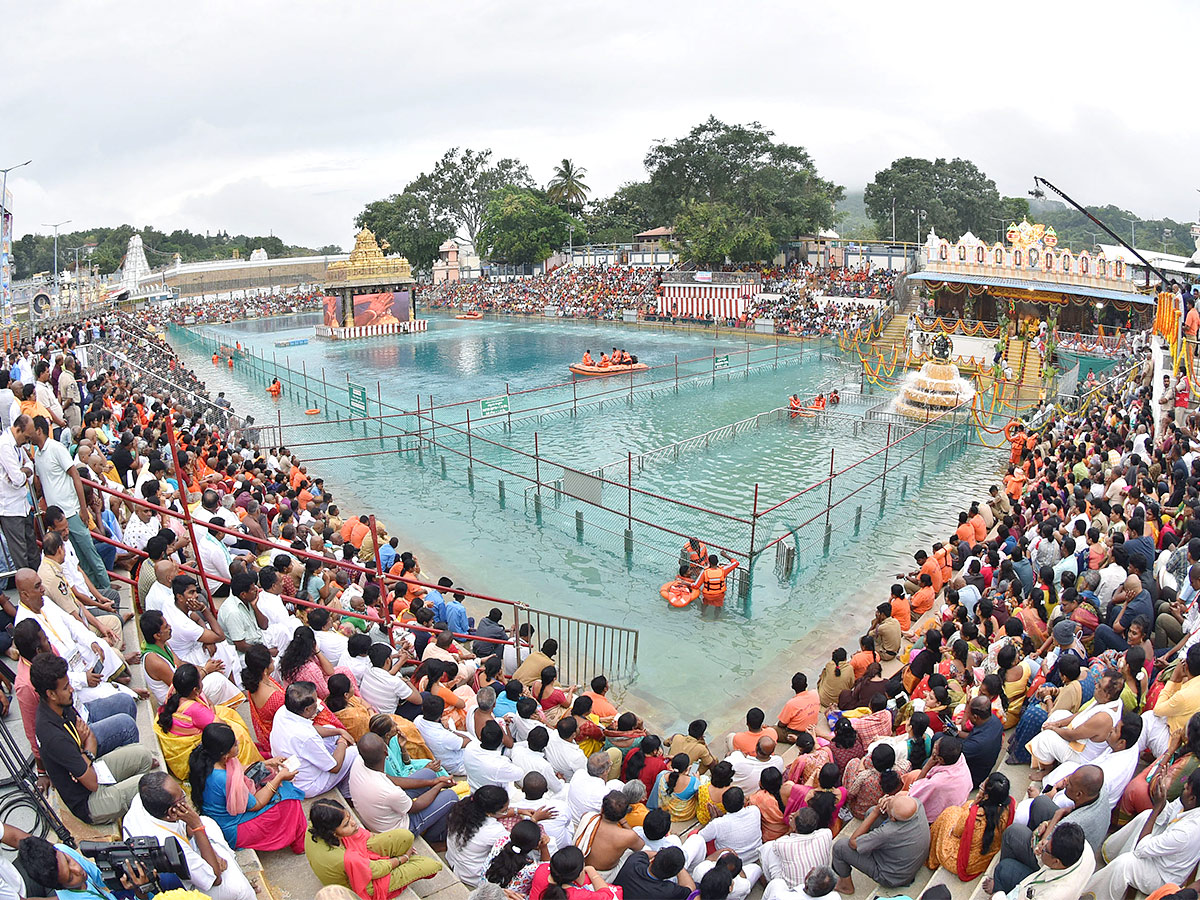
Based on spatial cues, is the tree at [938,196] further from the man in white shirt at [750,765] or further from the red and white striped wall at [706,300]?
the man in white shirt at [750,765]

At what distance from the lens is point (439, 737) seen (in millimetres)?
6832

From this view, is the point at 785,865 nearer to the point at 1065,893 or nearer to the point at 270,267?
the point at 1065,893

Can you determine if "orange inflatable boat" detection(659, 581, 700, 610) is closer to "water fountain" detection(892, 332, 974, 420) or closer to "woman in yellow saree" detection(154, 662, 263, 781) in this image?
"woman in yellow saree" detection(154, 662, 263, 781)

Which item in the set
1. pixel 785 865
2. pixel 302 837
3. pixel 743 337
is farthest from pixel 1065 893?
pixel 743 337

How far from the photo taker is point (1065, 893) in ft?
15.4

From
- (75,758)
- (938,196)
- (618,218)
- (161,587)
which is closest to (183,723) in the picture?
(75,758)

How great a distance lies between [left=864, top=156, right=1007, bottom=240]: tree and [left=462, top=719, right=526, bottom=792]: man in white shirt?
73598 mm

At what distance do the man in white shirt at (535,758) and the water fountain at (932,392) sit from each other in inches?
884

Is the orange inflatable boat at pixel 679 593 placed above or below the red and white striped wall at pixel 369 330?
below

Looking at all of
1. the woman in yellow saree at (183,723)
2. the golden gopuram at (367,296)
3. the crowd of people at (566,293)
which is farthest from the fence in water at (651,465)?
the crowd of people at (566,293)

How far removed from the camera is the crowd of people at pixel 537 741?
5117mm

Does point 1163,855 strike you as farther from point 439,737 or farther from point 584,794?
point 439,737

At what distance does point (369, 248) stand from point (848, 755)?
58.5 metres

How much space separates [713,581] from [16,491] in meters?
9.90
